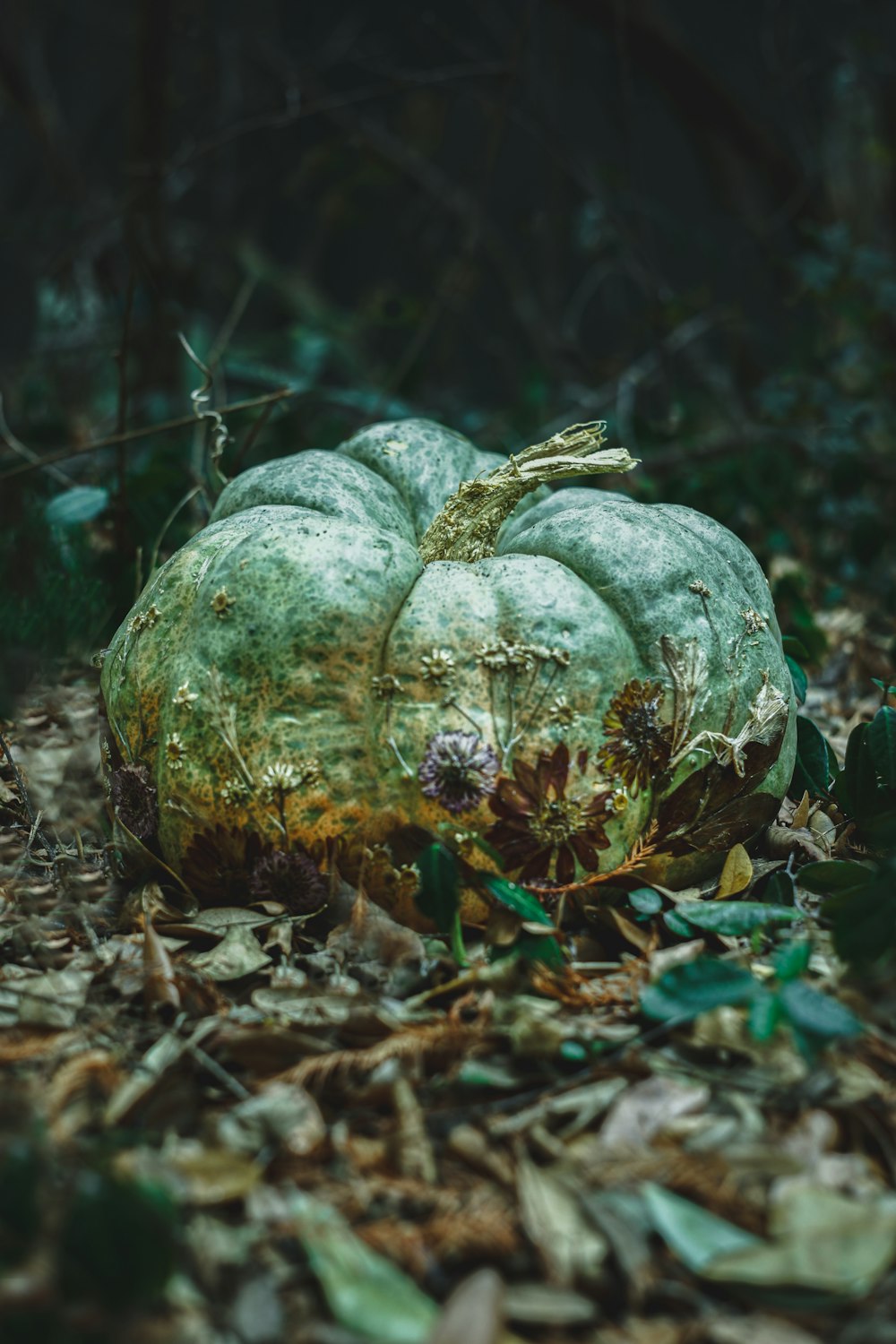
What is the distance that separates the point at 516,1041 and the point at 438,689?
56 centimetres

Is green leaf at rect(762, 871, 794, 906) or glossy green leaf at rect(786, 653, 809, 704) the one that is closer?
green leaf at rect(762, 871, 794, 906)

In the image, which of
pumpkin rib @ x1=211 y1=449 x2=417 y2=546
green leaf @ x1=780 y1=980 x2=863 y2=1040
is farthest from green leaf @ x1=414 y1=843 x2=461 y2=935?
pumpkin rib @ x1=211 y1=449 x2=417 y2=546

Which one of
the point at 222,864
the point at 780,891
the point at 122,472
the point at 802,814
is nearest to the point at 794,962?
the point at 780,891

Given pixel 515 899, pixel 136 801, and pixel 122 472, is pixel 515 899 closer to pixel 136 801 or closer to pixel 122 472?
pixel 136 801

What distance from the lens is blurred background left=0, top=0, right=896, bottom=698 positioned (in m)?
3.09

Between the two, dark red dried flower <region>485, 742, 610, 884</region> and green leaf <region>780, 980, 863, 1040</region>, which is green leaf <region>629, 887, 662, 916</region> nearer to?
dark red dried flower <region>485, 742, 610, 884</region>

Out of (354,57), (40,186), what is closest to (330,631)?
(354,57)

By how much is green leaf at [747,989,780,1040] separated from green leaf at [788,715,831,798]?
853mm

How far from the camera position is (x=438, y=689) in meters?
1.65

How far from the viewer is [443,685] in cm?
165

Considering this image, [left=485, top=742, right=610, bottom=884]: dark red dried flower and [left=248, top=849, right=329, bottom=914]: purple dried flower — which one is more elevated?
[left=485, top=742, right=610, bottom=884]: dark red dried flower

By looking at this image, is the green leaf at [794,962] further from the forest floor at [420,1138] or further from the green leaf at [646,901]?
the green leaf at [646,901]

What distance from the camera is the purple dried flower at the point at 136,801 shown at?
5.75 feet

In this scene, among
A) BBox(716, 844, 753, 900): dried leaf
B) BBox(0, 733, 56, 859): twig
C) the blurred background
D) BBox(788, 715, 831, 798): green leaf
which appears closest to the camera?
BBox(716, 844, 753, 900): dried leaf
